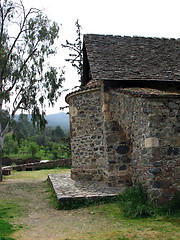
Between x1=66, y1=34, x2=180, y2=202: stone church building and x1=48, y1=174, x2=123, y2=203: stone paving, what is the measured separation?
0.46 meters

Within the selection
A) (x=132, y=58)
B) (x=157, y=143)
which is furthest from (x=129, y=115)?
(x=132, y=58)

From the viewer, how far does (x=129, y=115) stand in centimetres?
795

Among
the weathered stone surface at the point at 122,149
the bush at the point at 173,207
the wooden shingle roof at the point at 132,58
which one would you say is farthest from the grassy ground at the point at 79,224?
the wooden shingle roof at the point at 132,58

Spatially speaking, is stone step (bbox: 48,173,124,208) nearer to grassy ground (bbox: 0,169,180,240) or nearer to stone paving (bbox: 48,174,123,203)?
stone paving (bbox: 48,174,123,203)

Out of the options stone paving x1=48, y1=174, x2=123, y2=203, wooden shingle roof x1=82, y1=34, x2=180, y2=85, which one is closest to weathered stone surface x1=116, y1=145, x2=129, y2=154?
stone paving x1=48, y1=174, x2=123, y2=203

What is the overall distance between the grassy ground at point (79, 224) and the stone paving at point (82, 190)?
0.44 meters

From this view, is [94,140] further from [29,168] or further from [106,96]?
[29,168]

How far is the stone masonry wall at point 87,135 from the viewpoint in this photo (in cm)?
1020

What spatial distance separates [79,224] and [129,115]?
3487mm

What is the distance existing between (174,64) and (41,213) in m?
7.13

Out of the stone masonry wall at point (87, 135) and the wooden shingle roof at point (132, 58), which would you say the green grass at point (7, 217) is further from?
the wooden shingle roof at point (132, 58)

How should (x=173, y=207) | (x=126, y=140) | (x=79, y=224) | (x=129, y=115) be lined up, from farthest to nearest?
(x=126, y=140), (x=129, y=115), (x=173, y=207), (x=79, y=224)

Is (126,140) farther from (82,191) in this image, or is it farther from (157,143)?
(157,143)

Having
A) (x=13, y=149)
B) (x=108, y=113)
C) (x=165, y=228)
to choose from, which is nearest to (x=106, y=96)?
(x=108, y=113)
